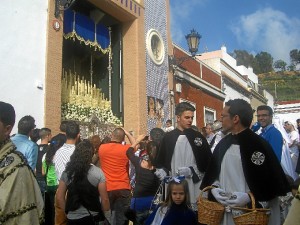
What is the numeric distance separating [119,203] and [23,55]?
5.73 meters

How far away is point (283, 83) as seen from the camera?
82.1 metres

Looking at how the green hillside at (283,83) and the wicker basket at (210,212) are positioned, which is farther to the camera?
the green hillside at (283,83)

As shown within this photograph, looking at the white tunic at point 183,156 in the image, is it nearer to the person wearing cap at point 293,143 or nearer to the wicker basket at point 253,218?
the wicker basket at point 253,218

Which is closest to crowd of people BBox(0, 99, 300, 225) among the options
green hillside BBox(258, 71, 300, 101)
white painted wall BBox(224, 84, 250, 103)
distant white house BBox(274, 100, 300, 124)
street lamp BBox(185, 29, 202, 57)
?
street lamp BBox(185, 29, 202, 57)

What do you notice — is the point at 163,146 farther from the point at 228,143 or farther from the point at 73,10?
the point at 73,10

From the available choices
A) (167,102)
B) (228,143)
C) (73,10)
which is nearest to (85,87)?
(73,10)

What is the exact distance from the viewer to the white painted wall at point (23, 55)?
10.2 m

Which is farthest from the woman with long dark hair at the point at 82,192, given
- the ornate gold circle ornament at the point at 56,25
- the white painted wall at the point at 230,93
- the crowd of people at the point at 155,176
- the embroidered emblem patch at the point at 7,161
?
the white painted wall at the point at 230,93

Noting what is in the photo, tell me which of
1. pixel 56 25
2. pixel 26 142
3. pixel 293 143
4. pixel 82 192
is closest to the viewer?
pixel 82 192

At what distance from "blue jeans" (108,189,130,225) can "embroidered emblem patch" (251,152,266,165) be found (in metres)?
3.49

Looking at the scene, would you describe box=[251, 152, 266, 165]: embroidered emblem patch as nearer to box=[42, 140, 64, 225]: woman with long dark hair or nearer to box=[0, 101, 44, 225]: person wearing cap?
box=[0, 101, 44, 225]: person wearing cap

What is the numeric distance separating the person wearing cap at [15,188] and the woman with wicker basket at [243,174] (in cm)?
153

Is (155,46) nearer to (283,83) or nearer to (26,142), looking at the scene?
(26,142)

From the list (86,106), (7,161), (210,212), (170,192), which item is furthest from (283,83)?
(7,161)
